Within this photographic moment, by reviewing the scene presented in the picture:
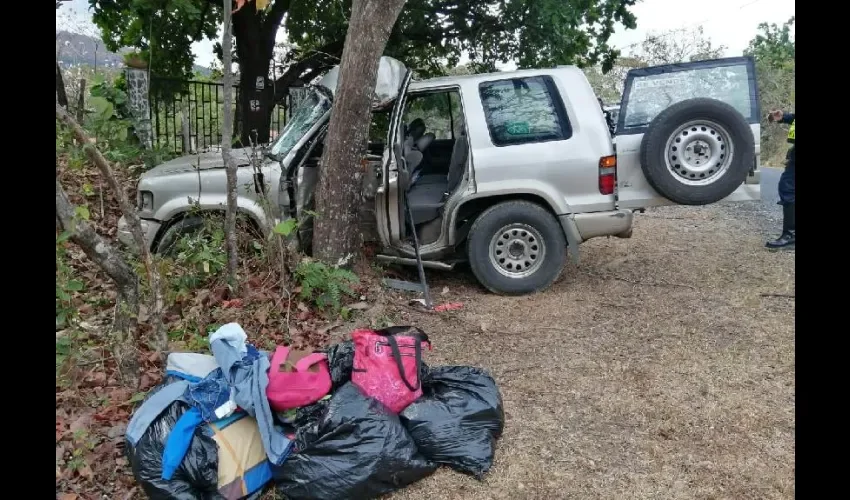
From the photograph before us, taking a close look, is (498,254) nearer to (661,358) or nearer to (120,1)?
(661,358)

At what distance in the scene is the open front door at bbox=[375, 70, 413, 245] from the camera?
5496 mm

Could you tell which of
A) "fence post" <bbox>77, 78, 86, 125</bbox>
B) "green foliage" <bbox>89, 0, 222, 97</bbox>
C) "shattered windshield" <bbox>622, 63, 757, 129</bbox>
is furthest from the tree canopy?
"shattered windshield" <bbox>622, 63, 757, 129</bbox>

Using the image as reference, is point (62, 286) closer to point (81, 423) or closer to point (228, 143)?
point (81, 423)

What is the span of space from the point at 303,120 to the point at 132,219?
258 cm

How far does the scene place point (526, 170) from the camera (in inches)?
218

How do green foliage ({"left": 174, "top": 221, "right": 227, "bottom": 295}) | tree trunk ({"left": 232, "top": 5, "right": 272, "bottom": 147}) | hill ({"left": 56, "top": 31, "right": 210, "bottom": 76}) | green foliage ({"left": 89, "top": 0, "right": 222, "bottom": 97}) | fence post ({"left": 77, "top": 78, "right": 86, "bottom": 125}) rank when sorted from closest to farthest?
green foliage ({"left": 174, "top": 221, "right": 227, "bottom": 295}) → fence post ({"left": 77, "top": 78, "right": 86, "bottom": 125}) → hill ({"left": 56, "top": 31, "right": 210, "bottom": 76}) → green foliage ({"left": 89, "top": 0, "right": 222, "bottom": 97}) → tree trunk ({"left": 232, "top": 5, "right": 272, "bottom": 147})

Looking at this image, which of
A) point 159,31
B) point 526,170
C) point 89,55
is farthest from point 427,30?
point 526,170

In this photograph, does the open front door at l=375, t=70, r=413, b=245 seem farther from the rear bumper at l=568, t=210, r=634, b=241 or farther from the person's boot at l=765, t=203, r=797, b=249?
the person's boot at l=765, t=203, r=797, b=249

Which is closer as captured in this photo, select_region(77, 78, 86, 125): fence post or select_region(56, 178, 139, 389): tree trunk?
select_region(56, 178, 139, 389): tree trunk

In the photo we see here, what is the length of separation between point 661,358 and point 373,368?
214cm

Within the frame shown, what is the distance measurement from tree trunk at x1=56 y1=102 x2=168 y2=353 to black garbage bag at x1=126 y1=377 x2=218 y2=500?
985 millimetres

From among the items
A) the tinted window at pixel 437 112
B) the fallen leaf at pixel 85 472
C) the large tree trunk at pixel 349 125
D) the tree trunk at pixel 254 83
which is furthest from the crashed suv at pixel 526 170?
the tree trunk at pixel 254 83

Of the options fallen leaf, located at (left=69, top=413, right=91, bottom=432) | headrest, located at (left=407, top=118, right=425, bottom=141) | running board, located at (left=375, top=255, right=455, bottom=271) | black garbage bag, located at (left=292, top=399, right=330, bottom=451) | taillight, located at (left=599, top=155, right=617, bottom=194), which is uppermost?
headrest, located at (left=407, top=118, right=425, bottom=141)
